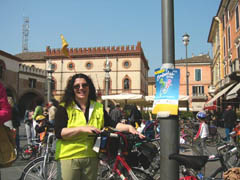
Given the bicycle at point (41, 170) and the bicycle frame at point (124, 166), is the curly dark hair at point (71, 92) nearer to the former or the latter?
the bicycle frame at point (124, 166)

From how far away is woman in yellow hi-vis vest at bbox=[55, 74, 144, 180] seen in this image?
2400 mm

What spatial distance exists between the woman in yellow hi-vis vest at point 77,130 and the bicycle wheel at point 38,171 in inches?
63.8

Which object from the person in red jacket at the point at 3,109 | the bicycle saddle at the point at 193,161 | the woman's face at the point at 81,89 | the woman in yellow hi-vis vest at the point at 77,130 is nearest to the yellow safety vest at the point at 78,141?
the woman in yellow hi-vis vest at the point at 77,130

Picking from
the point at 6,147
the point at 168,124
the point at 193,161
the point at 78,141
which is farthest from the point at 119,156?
the point at 6,147

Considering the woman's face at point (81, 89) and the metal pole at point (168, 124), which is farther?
the woman's face at point (81, 89)

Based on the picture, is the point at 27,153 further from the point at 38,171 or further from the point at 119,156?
the point at 119,156

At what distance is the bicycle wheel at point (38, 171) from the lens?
12.6 feet

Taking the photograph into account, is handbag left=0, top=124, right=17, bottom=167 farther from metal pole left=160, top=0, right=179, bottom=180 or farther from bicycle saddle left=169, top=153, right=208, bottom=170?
bicycle saddle left=169, top=153, right=208, bottom=170

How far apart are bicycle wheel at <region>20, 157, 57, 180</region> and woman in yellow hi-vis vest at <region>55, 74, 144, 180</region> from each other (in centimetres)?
162

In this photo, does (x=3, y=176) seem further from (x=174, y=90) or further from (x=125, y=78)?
(x=125, y=78)

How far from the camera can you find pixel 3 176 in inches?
211

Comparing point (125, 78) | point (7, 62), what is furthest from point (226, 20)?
point (7, 62)

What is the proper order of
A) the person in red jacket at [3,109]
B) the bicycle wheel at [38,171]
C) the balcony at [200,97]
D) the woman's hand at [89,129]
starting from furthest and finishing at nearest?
the balcony at [200,97] < the bicycle wheel at [38,171] < the woman's hand at [89,129] < the person in red jacket at [3,109]

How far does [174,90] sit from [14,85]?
36540 millimetres
